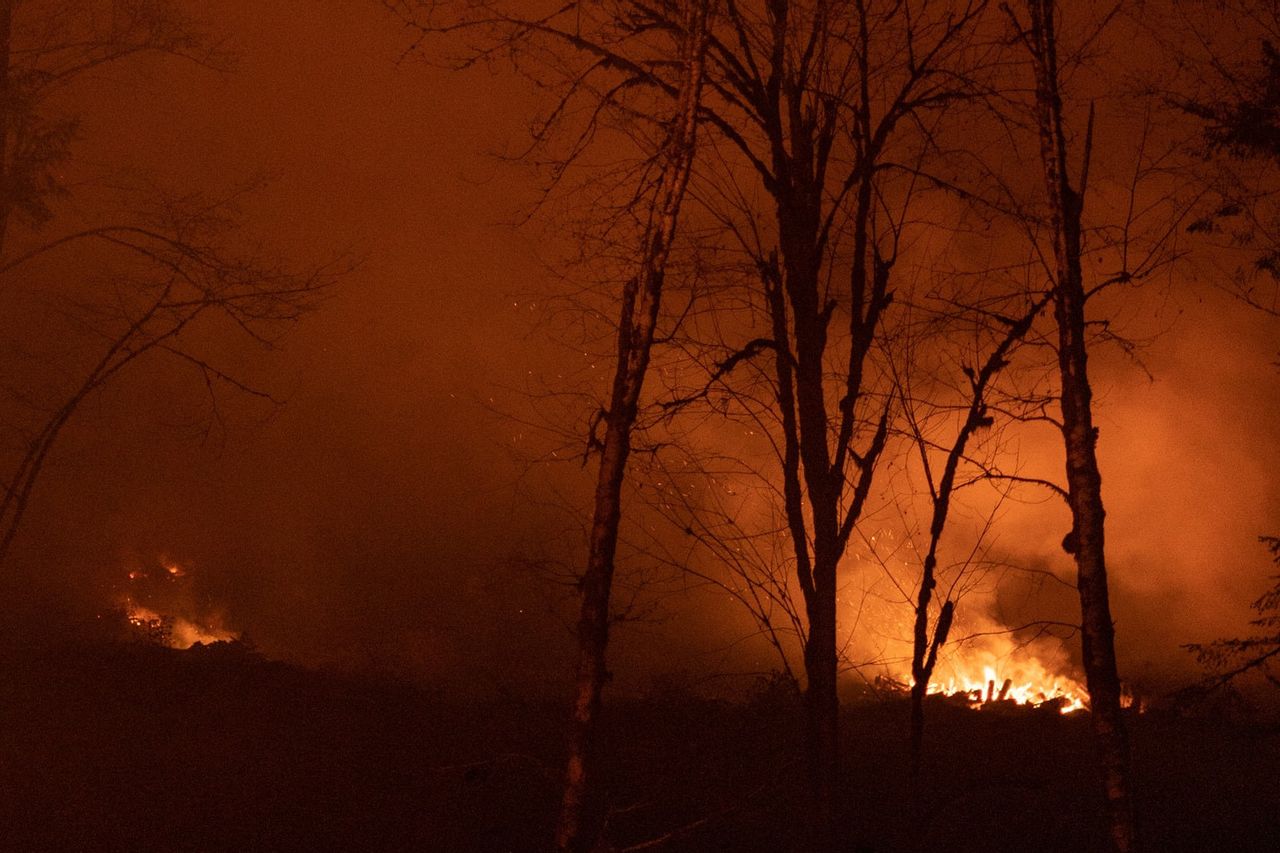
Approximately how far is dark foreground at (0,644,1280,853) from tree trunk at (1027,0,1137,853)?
6.38ft

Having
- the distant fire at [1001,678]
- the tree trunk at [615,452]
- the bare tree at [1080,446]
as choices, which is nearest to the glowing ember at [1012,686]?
the distant fire at [1001,678]

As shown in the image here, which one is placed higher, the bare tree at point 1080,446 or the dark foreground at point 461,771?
the bare tree at point 1080,446

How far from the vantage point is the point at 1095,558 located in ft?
18.9

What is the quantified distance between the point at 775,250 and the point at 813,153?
2.84ft

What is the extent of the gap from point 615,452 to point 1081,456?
265 cm

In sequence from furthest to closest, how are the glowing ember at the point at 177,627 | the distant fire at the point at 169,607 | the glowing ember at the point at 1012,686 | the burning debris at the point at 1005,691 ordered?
the distant fire at the point at 169,607 < the glowing ember at the point at 177,627 < the glowing ember at the point at 1012,686 < the burning debris at the point at 1005,691

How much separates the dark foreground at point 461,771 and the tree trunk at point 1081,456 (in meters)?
1.95

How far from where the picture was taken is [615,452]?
5.72 meters

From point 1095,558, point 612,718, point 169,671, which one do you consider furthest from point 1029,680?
point 169,671

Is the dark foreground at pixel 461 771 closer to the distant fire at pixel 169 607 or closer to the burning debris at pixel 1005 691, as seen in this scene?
the burning debris at pixel 1005 691

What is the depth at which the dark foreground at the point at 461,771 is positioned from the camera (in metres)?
8.24

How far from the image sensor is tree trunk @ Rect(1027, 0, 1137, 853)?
554 centimetres

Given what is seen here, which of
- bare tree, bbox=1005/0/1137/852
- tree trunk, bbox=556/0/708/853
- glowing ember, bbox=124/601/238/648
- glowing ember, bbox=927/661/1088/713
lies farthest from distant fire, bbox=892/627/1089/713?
glowing ember, bbox=124/601/238/648

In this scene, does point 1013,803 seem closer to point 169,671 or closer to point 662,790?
point 662,790
